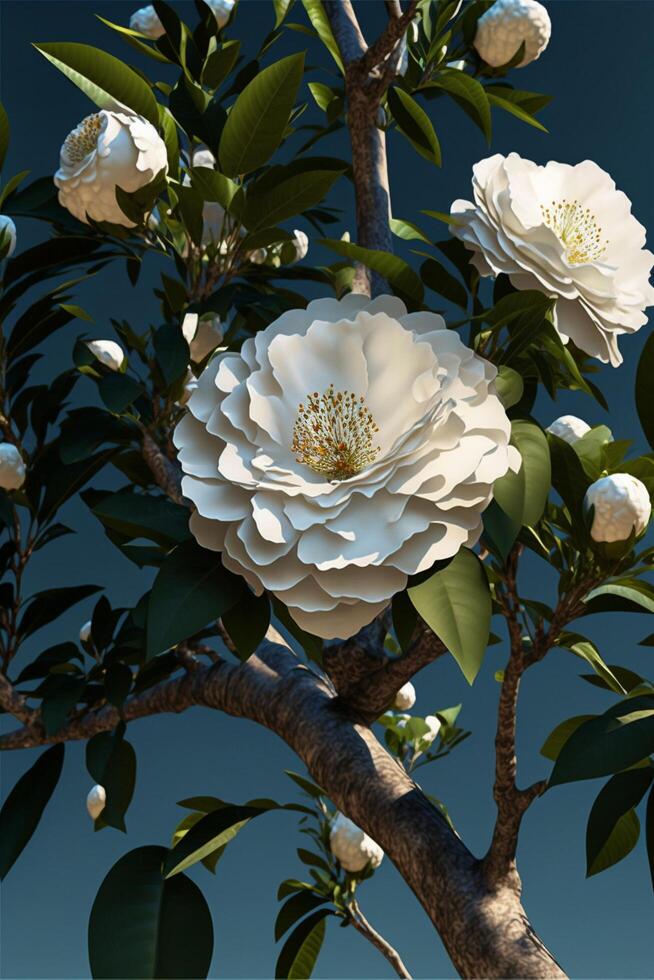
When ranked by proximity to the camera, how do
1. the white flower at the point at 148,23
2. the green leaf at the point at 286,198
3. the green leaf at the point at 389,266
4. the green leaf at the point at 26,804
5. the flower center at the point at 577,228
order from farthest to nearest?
the white flower at the point at 148,23 → the green leaf at the point at 26,804 → the green leaf at the point at 286,198 → the flower center at the point at 577,228 → the green leaf at the point at 389,266

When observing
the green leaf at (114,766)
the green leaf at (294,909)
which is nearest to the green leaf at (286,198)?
the green leaf at (114,766)

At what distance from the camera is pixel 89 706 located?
1.48m

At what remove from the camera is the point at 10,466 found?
1.45 metres

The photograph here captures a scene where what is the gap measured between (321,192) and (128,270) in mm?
507

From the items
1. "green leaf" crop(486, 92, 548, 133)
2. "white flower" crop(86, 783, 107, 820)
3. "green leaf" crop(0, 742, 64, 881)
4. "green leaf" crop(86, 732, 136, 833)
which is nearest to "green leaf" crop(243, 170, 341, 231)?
"green leaf" crop(486, 92, 548, 133)

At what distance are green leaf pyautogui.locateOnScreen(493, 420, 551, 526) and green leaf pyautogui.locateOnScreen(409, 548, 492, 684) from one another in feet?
0.19

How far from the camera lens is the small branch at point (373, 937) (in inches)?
69.8

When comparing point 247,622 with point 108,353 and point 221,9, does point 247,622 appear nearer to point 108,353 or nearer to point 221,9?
point 108,353

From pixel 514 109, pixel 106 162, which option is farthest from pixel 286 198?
pixel 514 109

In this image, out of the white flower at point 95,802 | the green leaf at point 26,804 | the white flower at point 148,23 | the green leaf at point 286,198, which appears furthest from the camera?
the white flower at point 95,802

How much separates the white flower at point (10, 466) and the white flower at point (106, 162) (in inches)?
16.8

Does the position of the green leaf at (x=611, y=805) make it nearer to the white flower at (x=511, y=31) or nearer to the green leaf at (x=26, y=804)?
the green leaf at (x=26, y=804)

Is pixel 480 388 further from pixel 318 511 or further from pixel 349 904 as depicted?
pixel 349 904

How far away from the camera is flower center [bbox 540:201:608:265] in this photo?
3.14 feet
